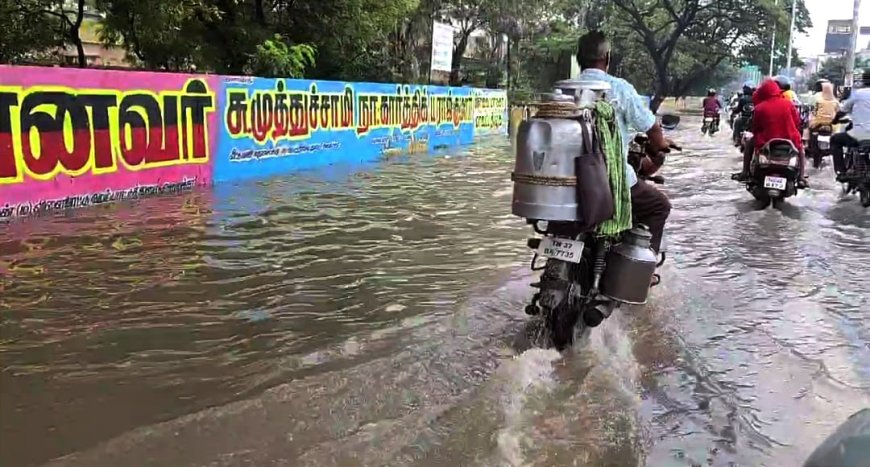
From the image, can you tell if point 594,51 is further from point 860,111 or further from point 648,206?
point 860,111

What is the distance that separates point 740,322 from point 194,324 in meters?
3.32

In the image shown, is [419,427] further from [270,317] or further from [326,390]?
[270,317]

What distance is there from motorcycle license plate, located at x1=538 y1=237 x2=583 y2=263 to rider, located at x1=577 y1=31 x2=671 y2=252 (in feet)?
1.43

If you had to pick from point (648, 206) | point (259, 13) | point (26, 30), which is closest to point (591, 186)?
point (648, 206)

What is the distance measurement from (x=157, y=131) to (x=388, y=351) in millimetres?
5982

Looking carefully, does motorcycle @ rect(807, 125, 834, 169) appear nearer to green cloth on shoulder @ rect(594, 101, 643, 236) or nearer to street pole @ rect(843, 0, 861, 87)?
green cloth on shoulder @ rect(594, 101, 643, 236)

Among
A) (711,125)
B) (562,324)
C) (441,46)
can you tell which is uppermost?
(441,46)

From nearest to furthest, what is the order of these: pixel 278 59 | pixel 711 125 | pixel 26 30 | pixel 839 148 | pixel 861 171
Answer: pixel 861 171 < pixel 839 148 < pixel 26 30 < pixel 278 59 < pixel 711 125

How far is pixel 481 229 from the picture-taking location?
26.8 ft

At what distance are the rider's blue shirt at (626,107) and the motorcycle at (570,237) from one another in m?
0.12

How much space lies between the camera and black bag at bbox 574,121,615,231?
3.85m

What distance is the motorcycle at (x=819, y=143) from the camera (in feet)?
45.3

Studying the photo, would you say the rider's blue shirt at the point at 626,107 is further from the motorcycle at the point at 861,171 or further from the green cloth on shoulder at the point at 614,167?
the motorcycle at the point at 861,171

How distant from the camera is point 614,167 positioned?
407cm
